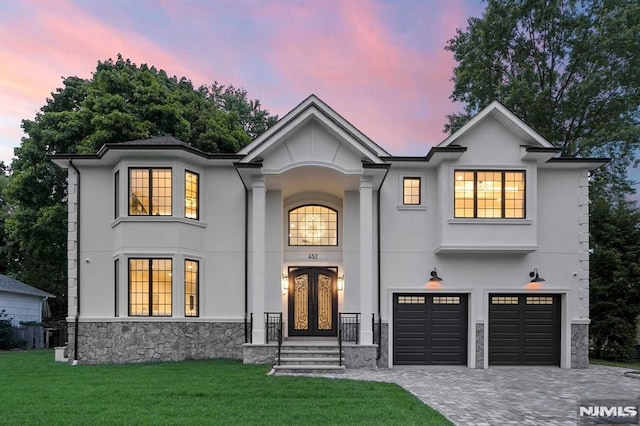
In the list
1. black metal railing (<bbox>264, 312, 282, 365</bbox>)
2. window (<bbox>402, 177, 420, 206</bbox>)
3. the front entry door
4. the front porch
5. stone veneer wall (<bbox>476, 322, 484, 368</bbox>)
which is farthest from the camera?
the front entry door

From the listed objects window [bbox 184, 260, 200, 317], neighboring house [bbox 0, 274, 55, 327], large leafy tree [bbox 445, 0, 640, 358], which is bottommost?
neighboring house [bbox 0, 274, 55, 327]

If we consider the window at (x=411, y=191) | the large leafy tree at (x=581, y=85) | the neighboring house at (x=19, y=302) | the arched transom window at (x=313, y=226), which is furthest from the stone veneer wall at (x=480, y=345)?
the neighboring house at (x=19, y=302)

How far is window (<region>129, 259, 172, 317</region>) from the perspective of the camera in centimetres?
1299

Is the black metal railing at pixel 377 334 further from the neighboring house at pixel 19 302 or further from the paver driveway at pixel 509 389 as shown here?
the neighboring house at pixel 19 302

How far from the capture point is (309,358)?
1190cm

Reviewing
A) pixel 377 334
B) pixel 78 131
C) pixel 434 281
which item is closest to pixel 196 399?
pixel 377 334

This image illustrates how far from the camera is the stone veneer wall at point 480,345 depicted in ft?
43.4

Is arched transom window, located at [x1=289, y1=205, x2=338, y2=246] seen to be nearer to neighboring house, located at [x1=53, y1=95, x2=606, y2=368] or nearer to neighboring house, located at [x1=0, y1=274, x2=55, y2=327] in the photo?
neighboring house, located at [x1=53, y1=95, x2=606, y2=368]

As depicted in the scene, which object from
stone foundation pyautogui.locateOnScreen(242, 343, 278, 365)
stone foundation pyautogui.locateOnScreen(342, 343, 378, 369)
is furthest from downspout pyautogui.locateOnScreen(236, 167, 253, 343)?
stone foundation pyautogui.locateOnScreen(342, 343, 378, 369)

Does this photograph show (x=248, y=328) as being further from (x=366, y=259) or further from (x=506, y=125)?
(x=506, y=125)

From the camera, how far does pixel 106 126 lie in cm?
1831

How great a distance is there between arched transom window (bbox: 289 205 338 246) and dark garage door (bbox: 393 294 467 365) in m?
2.81

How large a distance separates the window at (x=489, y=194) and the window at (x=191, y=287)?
767 centimetres

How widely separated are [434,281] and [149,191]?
8.50 m
